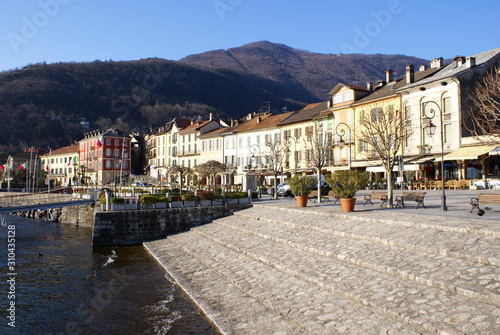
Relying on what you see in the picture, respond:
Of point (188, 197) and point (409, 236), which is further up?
point (188, 197)

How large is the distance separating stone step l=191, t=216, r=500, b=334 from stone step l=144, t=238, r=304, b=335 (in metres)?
0.55

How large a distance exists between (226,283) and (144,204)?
13325mm

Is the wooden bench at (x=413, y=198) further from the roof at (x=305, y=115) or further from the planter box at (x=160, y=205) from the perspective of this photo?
the roof at (x=305, y=115)

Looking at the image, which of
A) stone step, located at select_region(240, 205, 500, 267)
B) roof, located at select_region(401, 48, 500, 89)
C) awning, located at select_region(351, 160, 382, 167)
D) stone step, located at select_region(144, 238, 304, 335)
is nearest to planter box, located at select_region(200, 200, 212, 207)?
stone step, located at select_region(144, 238, 304, 335)

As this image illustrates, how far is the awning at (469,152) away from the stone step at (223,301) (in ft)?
79.5

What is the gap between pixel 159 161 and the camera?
270 feet

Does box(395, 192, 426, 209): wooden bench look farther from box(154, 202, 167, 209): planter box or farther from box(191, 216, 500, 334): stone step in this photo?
box(154, 202, 167, 209): planter box

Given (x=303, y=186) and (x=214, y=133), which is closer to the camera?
(x=303, y=186)

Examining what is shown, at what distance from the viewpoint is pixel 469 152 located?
33.2 meters

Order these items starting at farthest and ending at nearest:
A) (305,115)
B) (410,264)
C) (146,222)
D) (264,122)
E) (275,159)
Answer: (264,122) < (305,115) < (275,159) < (146,222) < (410,264)

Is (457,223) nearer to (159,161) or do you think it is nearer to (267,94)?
(159,161)

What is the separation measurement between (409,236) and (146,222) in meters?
16.6

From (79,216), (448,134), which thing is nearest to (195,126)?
(79,216)

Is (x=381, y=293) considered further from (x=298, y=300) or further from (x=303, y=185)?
(x=303, y=185)
